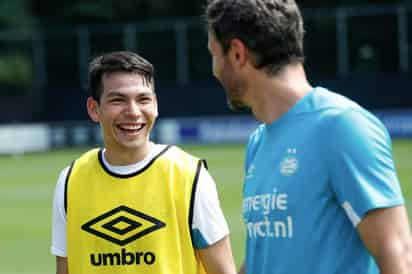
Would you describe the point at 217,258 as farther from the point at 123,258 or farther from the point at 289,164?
the point at 289,164

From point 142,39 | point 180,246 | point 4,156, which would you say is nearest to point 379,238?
point 180,246

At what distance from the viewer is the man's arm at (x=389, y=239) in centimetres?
310

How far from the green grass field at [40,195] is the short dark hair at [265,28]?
8473 mm

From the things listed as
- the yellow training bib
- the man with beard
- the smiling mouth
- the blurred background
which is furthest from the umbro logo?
the blurred background

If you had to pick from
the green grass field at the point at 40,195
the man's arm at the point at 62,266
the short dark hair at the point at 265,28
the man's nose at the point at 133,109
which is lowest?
the green grass field at the point at 40,195

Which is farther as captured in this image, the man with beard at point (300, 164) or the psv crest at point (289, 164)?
the psv crest at point (289, 164)

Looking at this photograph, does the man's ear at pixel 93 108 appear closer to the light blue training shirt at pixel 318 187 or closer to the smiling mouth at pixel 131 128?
the smiling mouth at pixel 131 128

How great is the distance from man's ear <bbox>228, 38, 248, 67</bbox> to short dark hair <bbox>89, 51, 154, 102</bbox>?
4.18 ft

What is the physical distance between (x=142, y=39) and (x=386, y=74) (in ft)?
28.5

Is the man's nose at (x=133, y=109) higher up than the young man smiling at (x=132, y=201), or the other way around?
the man's nose at (x=133, y=109)

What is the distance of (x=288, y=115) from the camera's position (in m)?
3.39

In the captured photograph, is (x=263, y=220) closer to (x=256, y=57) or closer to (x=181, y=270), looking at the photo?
(x=256, y=57)

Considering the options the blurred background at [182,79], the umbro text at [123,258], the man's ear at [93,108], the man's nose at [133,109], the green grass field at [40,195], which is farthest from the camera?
the blurred background at [182,79]

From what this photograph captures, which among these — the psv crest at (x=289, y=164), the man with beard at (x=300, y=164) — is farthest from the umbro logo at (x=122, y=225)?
the psv crest at (x=289, y=164)
